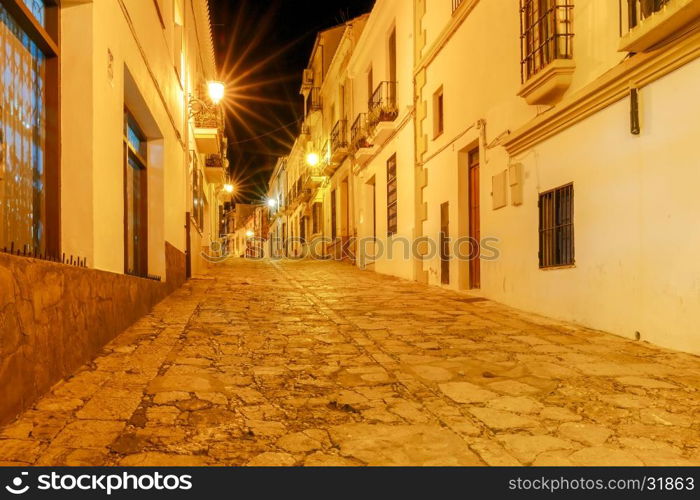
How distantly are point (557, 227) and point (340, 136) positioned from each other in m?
14.8

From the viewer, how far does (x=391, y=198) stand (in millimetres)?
16500

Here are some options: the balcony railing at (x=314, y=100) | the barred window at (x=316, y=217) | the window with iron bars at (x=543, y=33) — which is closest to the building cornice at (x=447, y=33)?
the window with iron bars at (x=543, y=33)

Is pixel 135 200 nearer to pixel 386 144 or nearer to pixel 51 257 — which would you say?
pixel 51 257

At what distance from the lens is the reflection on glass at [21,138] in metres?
4.14

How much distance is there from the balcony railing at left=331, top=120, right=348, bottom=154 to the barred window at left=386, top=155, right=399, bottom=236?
4671 millimetres

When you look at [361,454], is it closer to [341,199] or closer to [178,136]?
[178,136]

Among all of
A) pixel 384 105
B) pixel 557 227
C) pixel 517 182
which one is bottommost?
pixel 557 227

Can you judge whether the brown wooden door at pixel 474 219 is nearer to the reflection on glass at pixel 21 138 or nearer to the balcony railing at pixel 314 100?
the reflection on glass at pixel 21 138

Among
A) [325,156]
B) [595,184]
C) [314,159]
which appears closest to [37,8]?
[595,184]

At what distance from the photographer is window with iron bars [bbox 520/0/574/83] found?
24.7 feet

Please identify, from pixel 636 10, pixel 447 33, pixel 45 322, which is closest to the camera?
pixel 45 322

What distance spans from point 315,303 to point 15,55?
5.82 meters

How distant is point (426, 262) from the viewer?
44.2 ft
